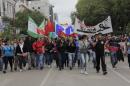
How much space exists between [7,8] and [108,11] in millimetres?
21210

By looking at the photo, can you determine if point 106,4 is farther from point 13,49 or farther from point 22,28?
point 13,49

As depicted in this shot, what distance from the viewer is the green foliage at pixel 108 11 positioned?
58688mm

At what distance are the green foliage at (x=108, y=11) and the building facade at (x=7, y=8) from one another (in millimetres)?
12377

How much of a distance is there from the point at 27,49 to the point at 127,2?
3692cm

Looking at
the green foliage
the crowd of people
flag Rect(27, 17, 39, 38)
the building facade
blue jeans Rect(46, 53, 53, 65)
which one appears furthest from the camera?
the building facade

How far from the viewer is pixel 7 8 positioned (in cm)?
7644

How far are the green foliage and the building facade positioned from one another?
40.6ft

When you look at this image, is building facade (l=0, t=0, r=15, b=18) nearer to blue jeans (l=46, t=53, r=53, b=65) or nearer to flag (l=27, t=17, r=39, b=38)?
flag (l=27, t=17, r=39, b=38)

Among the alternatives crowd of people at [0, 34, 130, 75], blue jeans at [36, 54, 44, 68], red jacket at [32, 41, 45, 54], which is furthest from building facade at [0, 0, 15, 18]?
red jacket at [32, 41, 45, 54]

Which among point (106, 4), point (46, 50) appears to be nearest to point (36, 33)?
point (46, 50)

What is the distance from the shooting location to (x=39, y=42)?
22500 millimetres

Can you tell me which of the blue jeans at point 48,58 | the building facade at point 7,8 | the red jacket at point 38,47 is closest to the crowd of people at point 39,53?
the red jacket at point 38,47

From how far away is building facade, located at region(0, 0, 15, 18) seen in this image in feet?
232

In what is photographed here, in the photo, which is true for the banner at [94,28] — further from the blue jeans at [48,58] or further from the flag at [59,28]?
the flag at [59,28]
